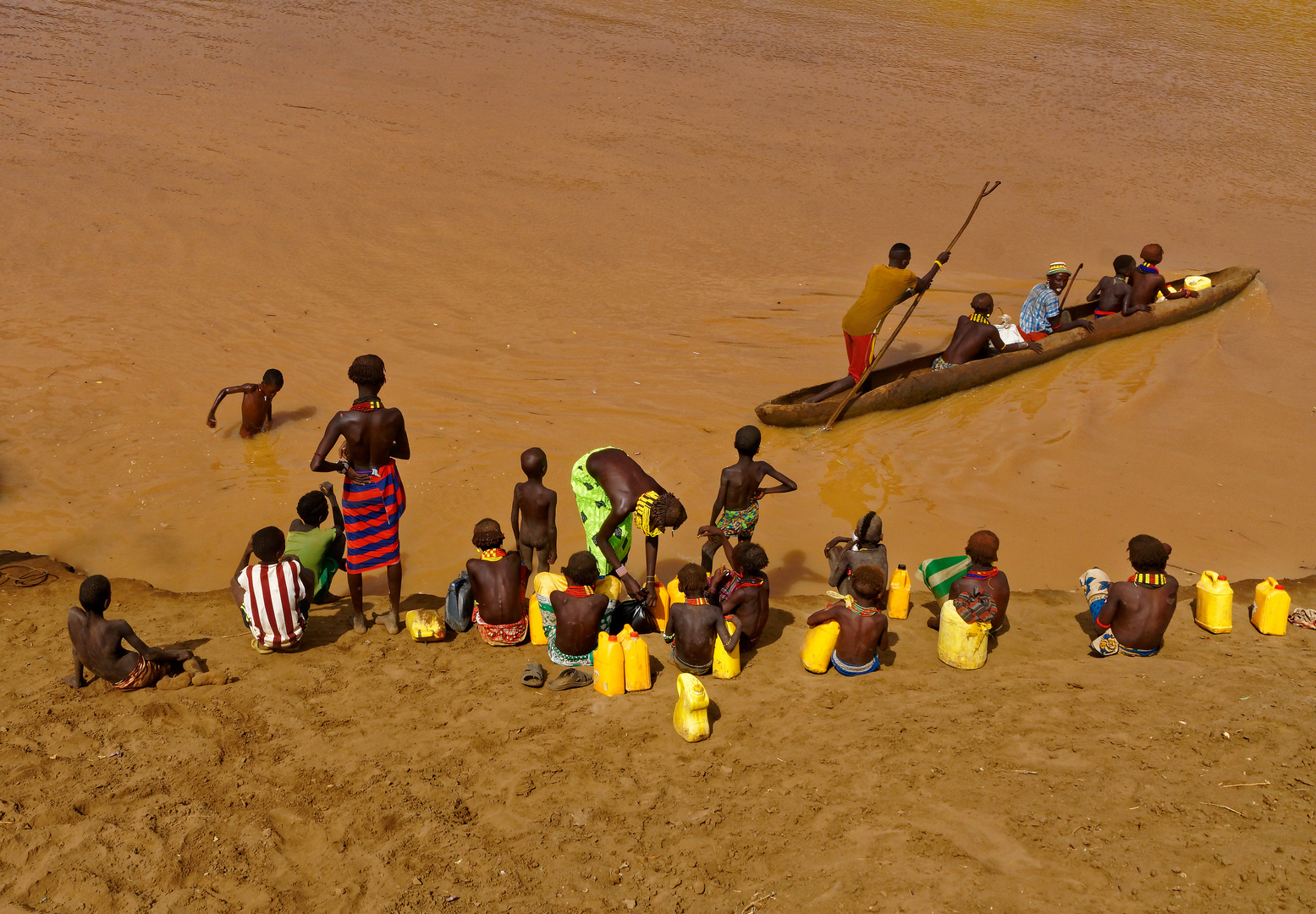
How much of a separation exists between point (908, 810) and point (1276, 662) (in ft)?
10.1

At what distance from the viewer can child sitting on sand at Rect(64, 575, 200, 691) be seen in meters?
5.61

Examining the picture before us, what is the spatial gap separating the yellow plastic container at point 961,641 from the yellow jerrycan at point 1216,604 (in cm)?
168

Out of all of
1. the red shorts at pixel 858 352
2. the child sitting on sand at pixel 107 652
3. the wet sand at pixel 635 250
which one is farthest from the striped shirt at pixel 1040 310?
the child sitting on sand at pixel 107 652

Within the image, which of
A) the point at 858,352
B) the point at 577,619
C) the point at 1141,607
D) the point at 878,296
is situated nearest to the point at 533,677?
the point at 577,619

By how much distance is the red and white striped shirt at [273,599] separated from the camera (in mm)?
6012

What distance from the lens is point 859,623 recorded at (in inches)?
230

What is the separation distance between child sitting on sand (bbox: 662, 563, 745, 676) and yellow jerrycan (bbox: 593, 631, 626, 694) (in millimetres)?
388

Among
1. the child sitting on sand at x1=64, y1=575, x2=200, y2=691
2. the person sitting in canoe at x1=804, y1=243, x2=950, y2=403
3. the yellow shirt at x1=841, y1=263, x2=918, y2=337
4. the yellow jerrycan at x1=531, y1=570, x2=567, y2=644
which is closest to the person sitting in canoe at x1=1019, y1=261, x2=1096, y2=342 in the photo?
the person sitting in canoe at x1=804, y1=243, x2=950, y2=403

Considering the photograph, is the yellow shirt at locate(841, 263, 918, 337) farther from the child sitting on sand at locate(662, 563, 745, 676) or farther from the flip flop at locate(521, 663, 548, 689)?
the flip flop at locate(521, 663, 548, 689)

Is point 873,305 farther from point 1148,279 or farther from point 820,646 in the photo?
point 820,646

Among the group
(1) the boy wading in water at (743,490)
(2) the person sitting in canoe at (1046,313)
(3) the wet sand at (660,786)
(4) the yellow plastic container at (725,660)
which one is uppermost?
(2) the person sitting in canoe at (1046,313)

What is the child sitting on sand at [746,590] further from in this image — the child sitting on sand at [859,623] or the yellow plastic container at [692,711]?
the yellow plastic container at [692,711]

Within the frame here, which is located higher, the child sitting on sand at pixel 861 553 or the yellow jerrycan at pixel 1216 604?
the child sitting on sand at pixel 861 553

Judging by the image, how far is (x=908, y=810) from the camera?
15.5ft
